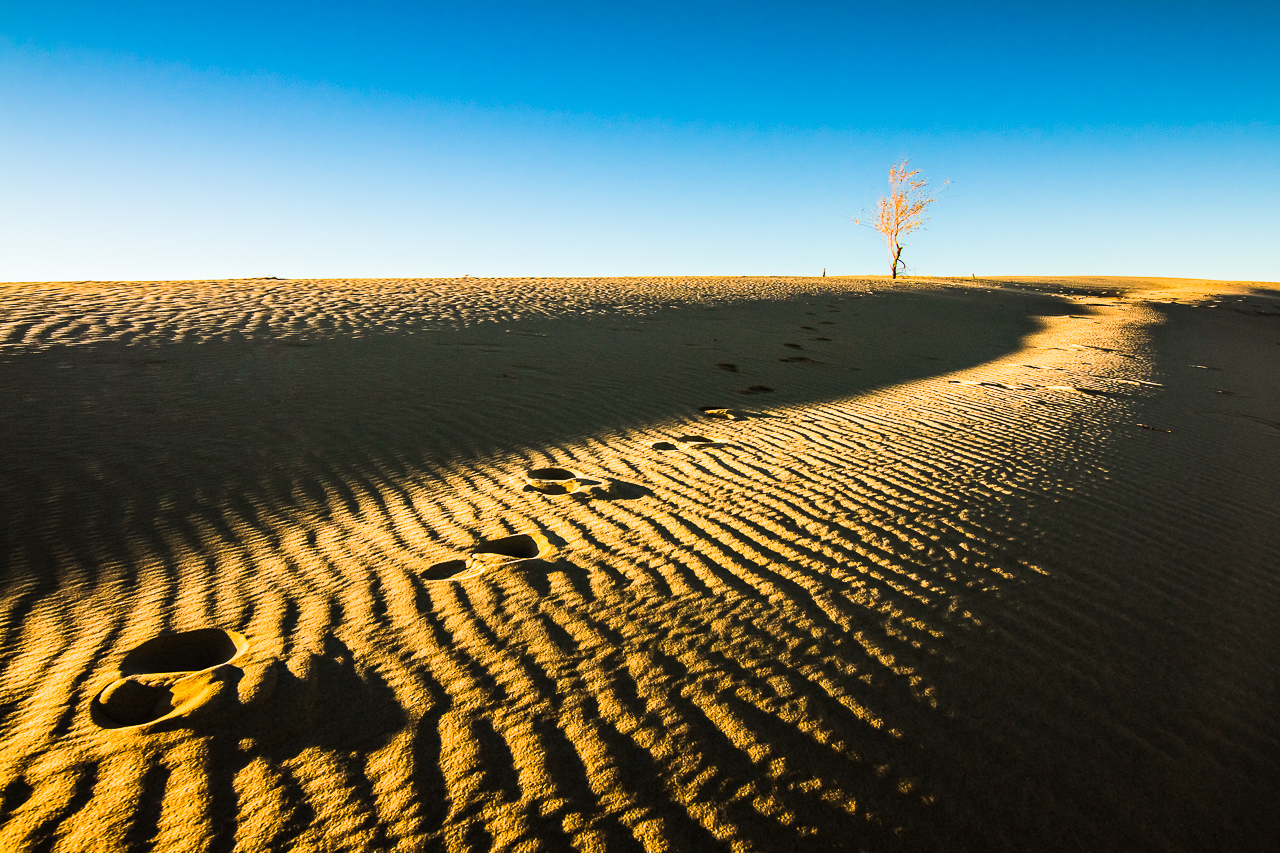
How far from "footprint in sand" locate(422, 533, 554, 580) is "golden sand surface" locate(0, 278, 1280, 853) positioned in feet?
0.07

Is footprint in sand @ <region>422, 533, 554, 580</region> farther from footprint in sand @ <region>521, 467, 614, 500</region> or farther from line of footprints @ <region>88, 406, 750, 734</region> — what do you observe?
footprint in sand @ <region>521, 467, 614, 500</region>

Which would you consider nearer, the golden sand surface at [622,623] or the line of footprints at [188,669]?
the golden sand surface at [622,623]

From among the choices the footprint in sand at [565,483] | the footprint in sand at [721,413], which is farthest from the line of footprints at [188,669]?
the footprint in sand at [721,413]

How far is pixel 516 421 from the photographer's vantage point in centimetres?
541

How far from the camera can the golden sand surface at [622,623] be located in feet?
4.98

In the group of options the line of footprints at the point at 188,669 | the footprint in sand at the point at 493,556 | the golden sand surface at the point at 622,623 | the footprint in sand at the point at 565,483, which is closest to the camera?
the golden sand surface at the point at 622,623

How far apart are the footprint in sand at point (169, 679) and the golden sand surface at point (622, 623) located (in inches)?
0.5

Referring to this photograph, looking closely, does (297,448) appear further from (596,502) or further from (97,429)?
(596,502)

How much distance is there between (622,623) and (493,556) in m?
0.84

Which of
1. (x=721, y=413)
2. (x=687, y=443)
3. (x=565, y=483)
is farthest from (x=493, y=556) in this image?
(x=721, y=413)

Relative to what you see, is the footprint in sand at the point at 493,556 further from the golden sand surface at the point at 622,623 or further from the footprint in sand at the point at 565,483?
the footprint in sand at the point at 565,483

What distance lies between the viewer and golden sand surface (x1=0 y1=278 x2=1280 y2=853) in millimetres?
1518

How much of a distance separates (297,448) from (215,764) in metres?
3.26

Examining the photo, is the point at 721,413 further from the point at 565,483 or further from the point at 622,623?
the point at 622,623
